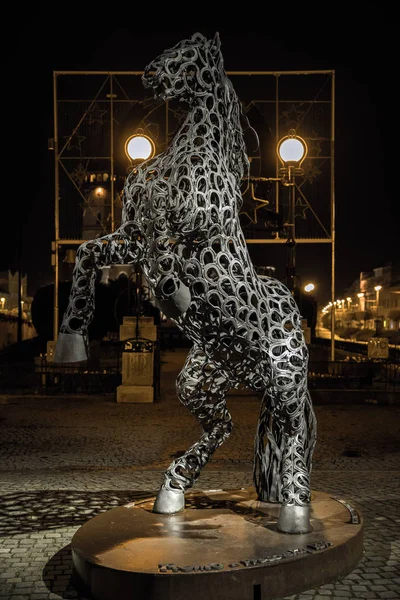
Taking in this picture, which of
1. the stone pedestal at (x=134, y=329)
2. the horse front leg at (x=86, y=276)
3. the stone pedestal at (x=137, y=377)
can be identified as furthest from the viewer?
the stone pedestal at (x=134, y=329)

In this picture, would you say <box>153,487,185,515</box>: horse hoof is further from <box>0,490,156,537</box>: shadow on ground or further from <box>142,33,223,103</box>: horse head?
<box>142,33,223,103</box>: horse head

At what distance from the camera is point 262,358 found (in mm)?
5000

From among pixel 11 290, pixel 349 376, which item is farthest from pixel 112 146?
pixel 11 290

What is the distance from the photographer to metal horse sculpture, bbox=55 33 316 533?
15.4ft

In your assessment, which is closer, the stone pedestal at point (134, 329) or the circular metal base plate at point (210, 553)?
the circular metal base plate at point (210, 553)

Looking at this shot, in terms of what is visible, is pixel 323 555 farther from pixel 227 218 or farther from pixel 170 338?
pixel 170 338

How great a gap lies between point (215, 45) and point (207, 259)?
161 cm

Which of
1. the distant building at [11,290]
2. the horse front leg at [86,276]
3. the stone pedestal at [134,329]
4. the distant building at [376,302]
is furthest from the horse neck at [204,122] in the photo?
the distant building at [11,290]

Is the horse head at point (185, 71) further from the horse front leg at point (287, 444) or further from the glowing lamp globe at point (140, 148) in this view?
the glowing lamp globe at point (140, 148)

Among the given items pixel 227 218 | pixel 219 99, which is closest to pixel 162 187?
pixel 227 218

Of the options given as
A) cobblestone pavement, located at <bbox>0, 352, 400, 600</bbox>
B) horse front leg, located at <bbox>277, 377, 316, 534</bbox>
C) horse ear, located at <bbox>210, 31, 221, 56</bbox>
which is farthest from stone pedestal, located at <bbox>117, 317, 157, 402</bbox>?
horse ear, located at <bbox>210, 31, 221, 56</bbox>

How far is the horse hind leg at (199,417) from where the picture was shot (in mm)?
5438

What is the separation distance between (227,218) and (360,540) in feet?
8.54

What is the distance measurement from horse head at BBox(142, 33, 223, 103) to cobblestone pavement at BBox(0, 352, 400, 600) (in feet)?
11.7
